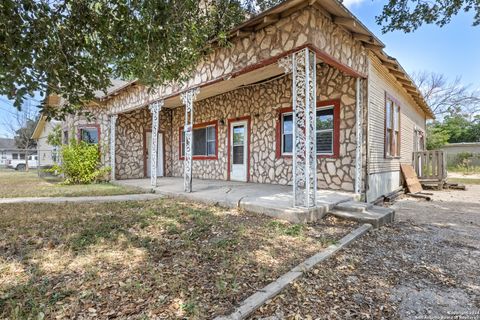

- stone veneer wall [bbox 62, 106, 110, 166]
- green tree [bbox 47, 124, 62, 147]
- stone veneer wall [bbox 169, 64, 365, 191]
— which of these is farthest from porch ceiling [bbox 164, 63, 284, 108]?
green tree [bbox 47, 124, 62, 147]

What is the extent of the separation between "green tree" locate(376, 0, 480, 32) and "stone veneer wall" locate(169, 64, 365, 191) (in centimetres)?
255

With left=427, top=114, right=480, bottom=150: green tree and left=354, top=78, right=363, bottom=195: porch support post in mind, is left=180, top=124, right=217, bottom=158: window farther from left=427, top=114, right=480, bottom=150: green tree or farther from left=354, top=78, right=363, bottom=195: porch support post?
left=427, top=114, right=480, bottom=150: green tree

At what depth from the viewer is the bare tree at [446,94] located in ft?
87.1

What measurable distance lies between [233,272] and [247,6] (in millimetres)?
8053

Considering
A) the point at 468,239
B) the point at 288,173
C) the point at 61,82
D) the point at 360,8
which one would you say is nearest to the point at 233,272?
the point at 61,82

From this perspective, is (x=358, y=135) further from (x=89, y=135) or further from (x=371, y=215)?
(x=89, y=135)

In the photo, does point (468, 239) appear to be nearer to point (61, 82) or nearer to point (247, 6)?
point (61, 82)

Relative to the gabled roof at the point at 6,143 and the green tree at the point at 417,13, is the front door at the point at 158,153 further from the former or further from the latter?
the gabled roof at the point at 6,143

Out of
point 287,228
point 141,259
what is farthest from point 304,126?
point 141,259

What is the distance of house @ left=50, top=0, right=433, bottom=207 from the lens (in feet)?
15.0

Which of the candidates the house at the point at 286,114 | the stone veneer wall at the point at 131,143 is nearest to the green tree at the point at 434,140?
the house at the point at 286,114

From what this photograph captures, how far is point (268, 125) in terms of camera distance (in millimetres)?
8328

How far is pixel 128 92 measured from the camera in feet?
32.8

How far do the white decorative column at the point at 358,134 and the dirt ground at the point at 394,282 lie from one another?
1863 mm
